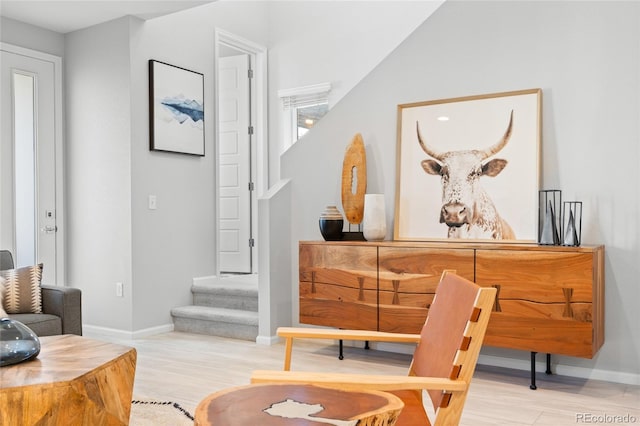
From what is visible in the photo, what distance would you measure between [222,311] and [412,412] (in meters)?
3.23

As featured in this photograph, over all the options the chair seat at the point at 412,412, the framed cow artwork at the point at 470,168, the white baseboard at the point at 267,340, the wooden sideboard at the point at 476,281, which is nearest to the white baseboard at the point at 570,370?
the wooden sideboard at the point at 476,281

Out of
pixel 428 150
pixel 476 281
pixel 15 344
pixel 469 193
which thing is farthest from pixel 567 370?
pixel 15 344

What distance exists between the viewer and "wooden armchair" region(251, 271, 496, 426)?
4.89 feet

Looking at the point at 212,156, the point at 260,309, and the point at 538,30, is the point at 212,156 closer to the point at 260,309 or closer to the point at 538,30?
the point at 260,309

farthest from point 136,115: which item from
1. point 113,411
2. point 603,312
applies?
point 603,312

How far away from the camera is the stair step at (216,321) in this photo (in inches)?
177

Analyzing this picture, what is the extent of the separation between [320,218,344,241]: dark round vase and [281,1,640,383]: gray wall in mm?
371

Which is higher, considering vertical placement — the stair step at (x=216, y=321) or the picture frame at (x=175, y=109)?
the picture frame at (x=175, y=109)

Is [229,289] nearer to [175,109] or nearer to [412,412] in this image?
[175,109]

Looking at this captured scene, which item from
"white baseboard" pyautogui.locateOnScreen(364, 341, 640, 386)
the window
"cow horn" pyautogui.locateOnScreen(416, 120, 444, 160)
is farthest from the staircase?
"cow horn" pyautogui.locateOnScreen(416, 120, 444, 160)

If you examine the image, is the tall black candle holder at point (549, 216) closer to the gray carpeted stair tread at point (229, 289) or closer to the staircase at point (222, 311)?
the staircase at point (222, 311)

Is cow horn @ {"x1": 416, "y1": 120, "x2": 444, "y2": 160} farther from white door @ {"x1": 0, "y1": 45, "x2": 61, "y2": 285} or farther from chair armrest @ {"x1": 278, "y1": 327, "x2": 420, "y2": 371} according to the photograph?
white door @ {"x1": 0, "y1": 45, "x2": 61, "y2": 285}

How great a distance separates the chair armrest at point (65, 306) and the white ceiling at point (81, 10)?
2.18 metres

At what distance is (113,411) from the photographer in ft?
7.52
